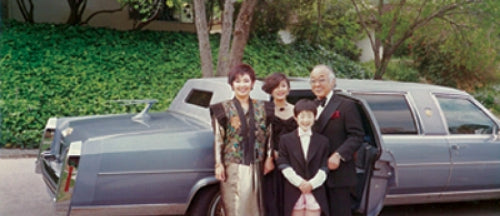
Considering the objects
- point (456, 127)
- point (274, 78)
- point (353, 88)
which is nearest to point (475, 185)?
point (456, 127)

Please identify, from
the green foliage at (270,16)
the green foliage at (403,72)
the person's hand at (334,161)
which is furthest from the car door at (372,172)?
the green foliage at (403,72)

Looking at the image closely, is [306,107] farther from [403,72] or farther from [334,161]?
[403,72]

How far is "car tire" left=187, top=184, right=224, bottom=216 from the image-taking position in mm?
4523

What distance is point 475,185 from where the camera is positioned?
568cm

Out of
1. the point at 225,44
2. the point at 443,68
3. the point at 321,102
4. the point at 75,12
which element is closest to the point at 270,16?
the point at 225,44

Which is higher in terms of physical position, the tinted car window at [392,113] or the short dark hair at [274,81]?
the short dark hair at [274,81]

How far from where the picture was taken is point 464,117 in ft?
19.3

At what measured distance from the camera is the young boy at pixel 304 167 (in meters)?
3.92

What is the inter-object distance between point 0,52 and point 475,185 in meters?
9.04

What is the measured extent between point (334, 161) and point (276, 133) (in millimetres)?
524

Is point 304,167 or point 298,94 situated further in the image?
point 298,94

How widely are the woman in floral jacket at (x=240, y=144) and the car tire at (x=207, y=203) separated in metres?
0.60

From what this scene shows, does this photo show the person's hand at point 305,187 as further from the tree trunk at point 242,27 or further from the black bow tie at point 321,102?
the tree trunk at point 242,27

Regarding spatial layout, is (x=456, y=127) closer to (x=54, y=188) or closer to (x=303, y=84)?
(x=303, y=84)
